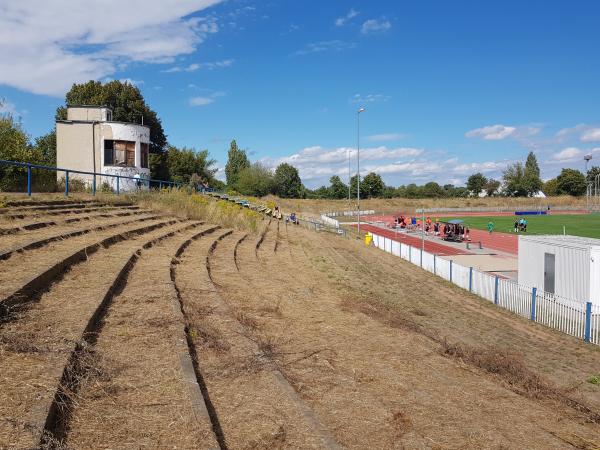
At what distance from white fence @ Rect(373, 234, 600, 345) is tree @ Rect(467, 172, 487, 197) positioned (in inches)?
4785

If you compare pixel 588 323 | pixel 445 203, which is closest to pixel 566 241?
pixel 588 323

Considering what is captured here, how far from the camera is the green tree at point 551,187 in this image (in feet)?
415

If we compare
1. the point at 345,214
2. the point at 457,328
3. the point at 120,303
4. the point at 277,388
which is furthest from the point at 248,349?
the point at 345,214

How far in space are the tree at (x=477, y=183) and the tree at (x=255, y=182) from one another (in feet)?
228

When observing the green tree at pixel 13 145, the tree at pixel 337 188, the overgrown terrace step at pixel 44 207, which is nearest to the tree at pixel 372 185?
the tree at pixel 337 188

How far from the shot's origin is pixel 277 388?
190 inches

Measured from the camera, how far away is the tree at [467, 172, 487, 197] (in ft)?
449

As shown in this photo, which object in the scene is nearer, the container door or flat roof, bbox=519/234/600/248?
flat roof, bbox=519/234/600/248

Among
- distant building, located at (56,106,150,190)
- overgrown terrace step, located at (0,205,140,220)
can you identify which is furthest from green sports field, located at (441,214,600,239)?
overgrown terrace step, located at (0,205,140,220)

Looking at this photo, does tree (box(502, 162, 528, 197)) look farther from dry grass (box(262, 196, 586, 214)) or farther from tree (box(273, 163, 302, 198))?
tree (box(273, 163, 302, 198))

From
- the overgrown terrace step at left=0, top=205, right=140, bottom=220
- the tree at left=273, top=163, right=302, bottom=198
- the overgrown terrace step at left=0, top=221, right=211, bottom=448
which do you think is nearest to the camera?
the overgrown terrace step at left=0, top=221, right=211, bottom=448

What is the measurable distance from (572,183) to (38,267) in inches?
5148

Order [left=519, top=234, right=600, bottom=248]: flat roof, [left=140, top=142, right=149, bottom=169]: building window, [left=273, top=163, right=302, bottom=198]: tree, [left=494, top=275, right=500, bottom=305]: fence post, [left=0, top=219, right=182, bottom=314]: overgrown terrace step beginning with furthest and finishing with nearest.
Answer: [left=273, top=163, right=302, bottom=198]: tree, [left=140, top=142, right=149, bottom=169]: building window, [left=494, top=275, right=500, bottom=305]: fence post, [left=519, top=234, right=600, bottom=248]: flat roof, [left=0, top=219, right=182, bottom=314]: overgrown terrace step

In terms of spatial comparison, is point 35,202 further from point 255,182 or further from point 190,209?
point 255,182
